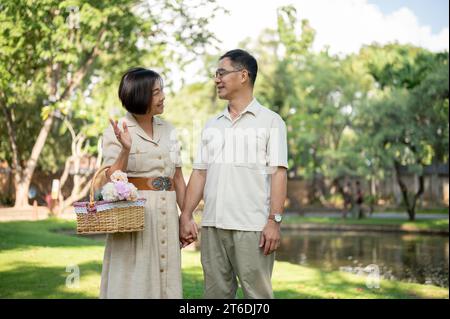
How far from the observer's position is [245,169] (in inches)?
144

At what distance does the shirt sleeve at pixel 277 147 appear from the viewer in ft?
11.9

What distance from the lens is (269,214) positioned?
11.9 feet

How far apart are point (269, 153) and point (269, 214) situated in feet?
1.15

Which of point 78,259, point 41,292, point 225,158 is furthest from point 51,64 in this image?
point 225,158

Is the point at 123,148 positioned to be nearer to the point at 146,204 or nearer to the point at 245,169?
the point at 146,204

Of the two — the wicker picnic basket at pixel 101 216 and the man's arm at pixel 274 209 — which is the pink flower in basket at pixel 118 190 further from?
the man's arm at pixel 274 209

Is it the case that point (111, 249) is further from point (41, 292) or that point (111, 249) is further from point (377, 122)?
point (377, 122)

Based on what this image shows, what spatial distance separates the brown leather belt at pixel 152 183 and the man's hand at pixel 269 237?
59 centimetres

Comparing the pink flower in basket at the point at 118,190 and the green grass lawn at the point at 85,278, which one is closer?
the pink flower in basket at the point at 118,190

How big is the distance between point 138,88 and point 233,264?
1.14 m

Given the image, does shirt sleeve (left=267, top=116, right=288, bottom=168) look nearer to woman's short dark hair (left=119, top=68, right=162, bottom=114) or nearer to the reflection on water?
woman's short dark hair (left=119, top=68, right=162, bottom=114)

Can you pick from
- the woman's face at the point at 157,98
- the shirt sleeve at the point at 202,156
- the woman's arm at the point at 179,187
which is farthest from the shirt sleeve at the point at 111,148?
the shirt sleeve at the point at 202,156

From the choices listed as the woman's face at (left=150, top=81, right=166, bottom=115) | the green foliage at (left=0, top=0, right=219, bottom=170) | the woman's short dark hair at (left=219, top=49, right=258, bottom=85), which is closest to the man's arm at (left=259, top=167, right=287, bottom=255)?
the woman's short dark hair at (left=219, top=49, right=258, bottom=85)

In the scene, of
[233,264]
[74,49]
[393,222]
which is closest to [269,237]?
[233,264]
